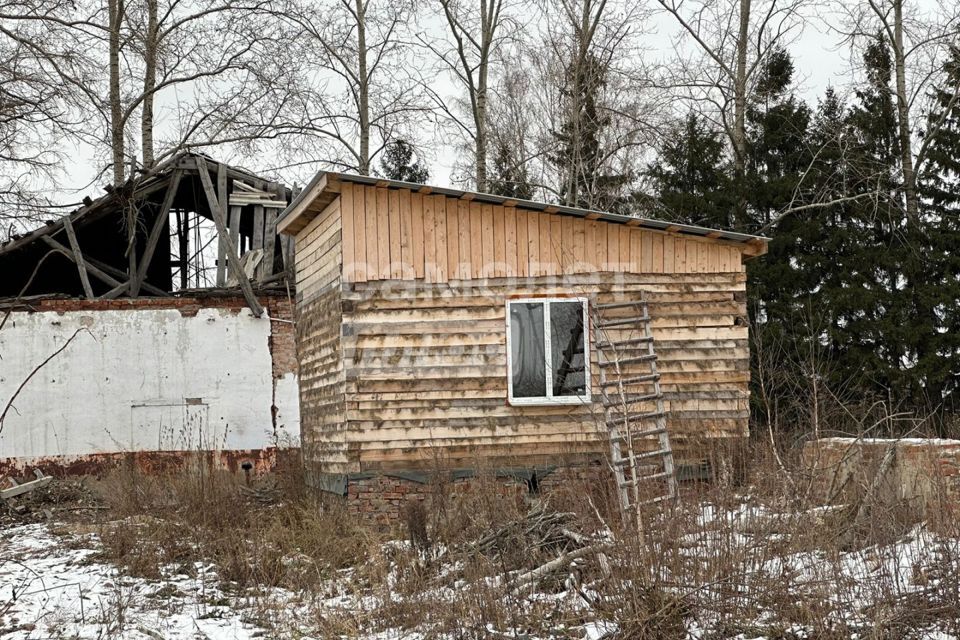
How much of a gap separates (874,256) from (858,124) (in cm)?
397

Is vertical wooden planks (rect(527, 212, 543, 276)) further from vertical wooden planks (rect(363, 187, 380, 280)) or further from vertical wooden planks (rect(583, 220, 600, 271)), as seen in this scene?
vertical wooden planks (rect(363, 187, 380, 280))

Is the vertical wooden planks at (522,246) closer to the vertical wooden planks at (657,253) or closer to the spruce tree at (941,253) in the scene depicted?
the vertical wooden planks at (657,253)

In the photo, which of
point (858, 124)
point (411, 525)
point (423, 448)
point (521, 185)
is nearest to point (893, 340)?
point (858, 124)

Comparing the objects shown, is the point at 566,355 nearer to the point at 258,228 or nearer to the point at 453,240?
the point at 453,240

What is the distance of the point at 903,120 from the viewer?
Result: 84.1 ft

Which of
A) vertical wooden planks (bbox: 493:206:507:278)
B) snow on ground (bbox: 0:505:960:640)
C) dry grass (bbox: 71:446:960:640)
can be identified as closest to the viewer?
dry grass (bbox: 71:446:960:640)

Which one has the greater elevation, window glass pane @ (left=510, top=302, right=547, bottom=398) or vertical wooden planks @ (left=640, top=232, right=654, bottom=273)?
vertical wooden planks @ (left=640, top=232, right=654, bottom=273)

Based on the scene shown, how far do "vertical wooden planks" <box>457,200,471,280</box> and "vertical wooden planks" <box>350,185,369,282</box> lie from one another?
3.89 ft

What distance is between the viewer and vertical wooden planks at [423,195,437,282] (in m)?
12.8

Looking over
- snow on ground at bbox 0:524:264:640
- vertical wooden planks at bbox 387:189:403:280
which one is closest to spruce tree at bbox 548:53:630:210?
vertical wooden planks at bbox 387:189:403:280

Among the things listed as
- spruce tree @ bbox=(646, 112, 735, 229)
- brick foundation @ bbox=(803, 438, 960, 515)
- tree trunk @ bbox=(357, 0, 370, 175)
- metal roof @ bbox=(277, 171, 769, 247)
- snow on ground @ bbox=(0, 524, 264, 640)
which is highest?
tree trunk @ bbox=(357, 0, 370, 175)

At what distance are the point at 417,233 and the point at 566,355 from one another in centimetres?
241

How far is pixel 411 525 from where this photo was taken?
33.1 feet

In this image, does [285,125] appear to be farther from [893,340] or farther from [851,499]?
[851,499]
